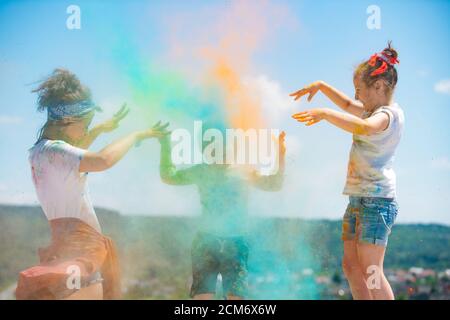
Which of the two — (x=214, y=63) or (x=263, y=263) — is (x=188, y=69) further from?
(x=263, y=263)

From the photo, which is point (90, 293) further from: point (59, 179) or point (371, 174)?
point (371, 174)

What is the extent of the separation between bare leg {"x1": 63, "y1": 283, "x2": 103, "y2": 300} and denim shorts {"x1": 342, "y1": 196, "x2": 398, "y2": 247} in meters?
1.70

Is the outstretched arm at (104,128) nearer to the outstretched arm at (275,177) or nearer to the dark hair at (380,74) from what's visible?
the outstretched arm at (275,177)

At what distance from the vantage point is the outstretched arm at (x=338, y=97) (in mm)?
4199

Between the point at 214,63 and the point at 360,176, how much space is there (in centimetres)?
136

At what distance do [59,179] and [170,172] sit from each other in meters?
0.73

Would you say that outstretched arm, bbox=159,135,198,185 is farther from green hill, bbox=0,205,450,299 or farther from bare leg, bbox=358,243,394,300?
bare leg, bbox=358,243,394,300

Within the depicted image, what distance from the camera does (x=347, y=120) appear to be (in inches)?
142

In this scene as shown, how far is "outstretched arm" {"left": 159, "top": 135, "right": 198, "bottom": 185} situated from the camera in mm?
4074

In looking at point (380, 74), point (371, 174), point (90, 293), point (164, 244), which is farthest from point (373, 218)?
point (90, 293)

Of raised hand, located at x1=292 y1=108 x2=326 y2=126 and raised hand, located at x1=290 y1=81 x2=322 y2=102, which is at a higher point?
raised hand, located at x1=290 y1=81 x2=322 y2=102

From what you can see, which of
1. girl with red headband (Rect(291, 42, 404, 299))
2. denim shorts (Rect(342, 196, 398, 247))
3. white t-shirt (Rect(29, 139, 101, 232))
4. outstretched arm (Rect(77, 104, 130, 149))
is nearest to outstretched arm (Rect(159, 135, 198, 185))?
outstretched arm (Rect(77, 104, 130, 149))

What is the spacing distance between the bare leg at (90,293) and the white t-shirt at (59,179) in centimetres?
40

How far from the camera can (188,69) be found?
4422 mm
